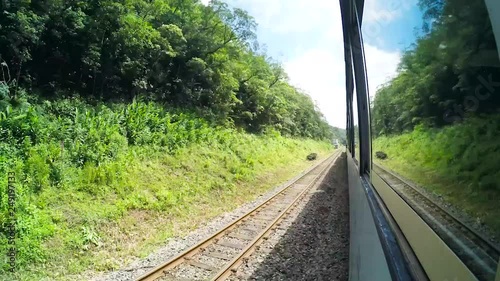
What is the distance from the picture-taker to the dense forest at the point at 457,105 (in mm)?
838

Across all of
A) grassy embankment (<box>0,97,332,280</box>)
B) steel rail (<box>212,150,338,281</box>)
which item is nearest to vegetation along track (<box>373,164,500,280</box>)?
steel rail (<box>212,150,338,281</box>)

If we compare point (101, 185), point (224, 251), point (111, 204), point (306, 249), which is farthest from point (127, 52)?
point (306, 249)

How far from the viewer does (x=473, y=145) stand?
37.6 inches

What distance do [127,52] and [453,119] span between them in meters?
16.8

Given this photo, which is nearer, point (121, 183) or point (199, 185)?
point (121, 183)

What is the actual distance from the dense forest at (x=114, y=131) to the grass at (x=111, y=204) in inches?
1.4

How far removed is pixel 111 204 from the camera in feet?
26.4

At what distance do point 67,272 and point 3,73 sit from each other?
9629 millimetres

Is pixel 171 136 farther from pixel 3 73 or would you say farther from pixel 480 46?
pixel 480 46

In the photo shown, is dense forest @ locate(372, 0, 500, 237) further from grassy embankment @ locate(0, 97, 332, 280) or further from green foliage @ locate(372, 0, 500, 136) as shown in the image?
grassy embankment @ locate(0, 97, 332, 280)

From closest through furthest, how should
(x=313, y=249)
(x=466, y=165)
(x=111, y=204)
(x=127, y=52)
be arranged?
(x=466, y=165)
(x=313, y=249)
(x=111, y=204)
(x=127, y=52)

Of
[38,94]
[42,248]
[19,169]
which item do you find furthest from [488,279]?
[38,94]

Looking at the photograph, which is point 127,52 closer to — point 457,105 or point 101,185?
point 101,185

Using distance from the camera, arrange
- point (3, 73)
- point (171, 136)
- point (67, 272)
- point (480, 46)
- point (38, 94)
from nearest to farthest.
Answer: point (480, 46), point (67, 272), point (3, 73), point (38, 94), point (171, 136)
